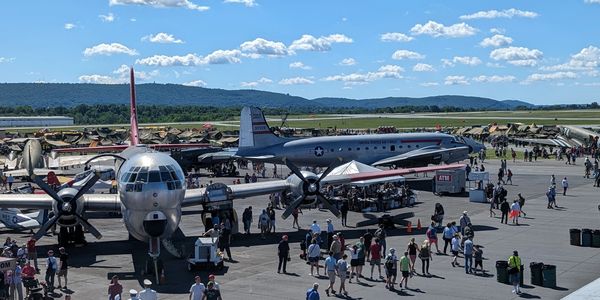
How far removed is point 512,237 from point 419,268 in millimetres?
7129

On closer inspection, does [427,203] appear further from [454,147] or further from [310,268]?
[310,268]

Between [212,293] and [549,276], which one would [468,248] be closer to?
[549,276]

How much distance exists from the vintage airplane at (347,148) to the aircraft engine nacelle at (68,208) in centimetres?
2690

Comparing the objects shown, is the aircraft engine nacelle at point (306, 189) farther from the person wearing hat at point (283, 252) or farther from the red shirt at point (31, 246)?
the red shirt at point (31, 246)

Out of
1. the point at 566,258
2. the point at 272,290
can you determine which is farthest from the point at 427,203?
the point at 272,290

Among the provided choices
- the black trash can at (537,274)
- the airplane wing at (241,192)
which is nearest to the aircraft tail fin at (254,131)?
the airplane wing at (241,192)

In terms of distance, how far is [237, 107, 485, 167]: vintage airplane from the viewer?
50.3m

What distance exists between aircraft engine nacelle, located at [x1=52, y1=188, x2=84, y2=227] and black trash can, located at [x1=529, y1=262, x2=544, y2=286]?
1523cm

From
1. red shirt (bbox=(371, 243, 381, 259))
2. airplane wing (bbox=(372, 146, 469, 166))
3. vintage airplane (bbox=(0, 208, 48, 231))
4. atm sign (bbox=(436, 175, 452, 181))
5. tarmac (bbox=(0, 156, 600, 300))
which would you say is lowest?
tarmac (bbox=(0, 156, 600, 300))

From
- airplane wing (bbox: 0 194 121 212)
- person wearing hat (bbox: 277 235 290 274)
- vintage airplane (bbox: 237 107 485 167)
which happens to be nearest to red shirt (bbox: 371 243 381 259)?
person wearing hat (bbox: 277 235 290 274)

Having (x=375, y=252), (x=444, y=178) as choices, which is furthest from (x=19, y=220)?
(x=444, y=178)

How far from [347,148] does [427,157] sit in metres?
6.05

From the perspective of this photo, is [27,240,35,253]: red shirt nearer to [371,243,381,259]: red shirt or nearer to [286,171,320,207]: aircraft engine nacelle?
[286,171,320,207]: aircraft engine nacelle

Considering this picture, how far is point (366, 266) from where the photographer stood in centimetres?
2322
